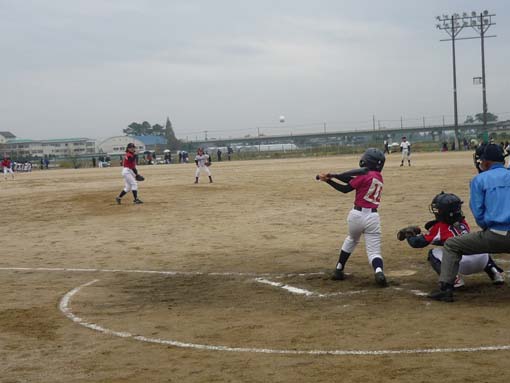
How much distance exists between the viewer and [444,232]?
26.5 ft

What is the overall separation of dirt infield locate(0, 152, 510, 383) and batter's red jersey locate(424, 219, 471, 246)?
1.79ft

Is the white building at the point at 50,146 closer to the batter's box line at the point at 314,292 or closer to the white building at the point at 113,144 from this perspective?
the white building at the point at 113,144

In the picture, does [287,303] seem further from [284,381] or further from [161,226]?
[161,226]

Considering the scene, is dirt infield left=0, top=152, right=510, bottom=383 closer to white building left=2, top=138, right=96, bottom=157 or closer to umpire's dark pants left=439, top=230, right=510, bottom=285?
umpire's dark pants left=439, top=230, right=510, bottom=285

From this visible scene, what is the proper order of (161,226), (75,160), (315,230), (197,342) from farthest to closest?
1. (75,160)
2. (161,226)
3. (315,230)
4. (197,342)

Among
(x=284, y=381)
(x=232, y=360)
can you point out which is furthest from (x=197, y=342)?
(x=284, y=381)

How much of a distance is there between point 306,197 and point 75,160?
52798 mm

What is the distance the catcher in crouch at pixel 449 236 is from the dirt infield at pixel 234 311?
0.68ft

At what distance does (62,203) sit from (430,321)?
17.1 metres

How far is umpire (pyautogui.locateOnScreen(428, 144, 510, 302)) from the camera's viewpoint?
6.54 meters

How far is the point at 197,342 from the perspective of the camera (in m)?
5.82

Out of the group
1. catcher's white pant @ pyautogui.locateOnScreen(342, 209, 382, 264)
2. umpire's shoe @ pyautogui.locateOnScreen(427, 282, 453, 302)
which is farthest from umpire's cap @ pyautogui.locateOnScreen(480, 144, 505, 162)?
catcher's white pant @ pyautogui.locateOnScreen(342, 209, 382, 264)

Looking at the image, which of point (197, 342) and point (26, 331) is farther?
point (26, 331)

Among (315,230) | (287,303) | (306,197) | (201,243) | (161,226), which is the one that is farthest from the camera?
(306,197)
